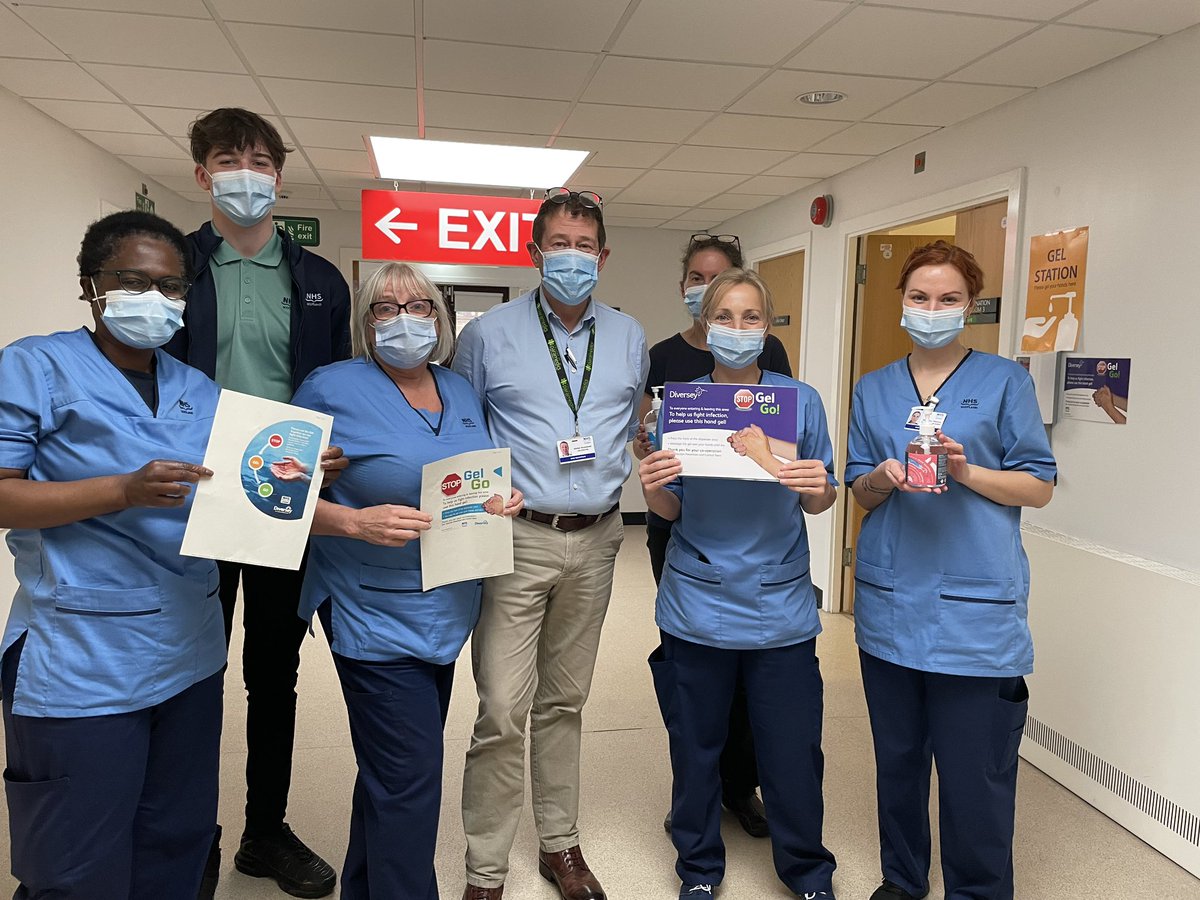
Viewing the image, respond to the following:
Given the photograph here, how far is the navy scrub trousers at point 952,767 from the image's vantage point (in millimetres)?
2008

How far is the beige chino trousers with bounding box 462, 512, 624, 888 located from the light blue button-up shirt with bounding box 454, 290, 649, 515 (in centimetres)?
10

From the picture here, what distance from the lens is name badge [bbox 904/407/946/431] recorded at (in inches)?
73.5

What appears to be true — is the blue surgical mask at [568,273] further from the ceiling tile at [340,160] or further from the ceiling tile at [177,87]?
the ceiling tile at [340,160]

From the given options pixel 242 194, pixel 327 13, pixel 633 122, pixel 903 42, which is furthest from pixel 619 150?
pixel 242 194

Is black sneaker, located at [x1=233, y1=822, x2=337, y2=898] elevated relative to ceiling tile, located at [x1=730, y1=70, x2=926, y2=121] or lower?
lower

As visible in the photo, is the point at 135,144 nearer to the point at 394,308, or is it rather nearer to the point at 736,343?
the point at 394,308

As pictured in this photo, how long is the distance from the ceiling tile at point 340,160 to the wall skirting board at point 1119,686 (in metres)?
3.81

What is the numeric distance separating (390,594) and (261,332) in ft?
2.30

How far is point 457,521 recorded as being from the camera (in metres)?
1.75

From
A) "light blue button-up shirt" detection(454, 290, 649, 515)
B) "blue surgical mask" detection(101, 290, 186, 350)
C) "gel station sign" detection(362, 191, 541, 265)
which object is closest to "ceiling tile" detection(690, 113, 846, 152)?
"gel station sign" detection(362, 191, 541, 265)

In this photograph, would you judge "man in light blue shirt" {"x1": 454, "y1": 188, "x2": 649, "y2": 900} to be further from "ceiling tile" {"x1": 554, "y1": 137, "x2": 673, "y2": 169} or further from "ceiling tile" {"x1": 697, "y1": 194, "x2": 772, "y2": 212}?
"ceiling tile" {"x1": 697, "y1": 194, "x2": 772, "y2": 212}

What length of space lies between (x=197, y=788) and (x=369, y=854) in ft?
1.29

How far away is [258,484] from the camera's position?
1521mm

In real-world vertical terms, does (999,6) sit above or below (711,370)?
above
